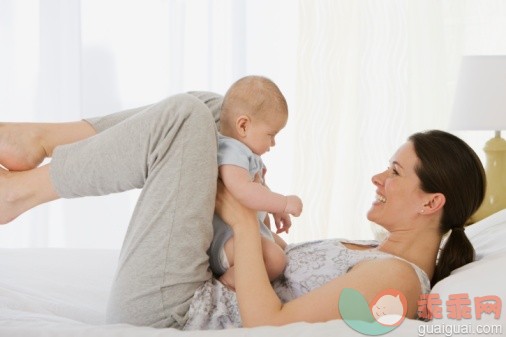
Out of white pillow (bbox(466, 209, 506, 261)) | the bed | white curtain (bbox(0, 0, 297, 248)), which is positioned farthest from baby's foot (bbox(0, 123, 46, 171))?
white curtain (bbox(0, 0, 297, 248))

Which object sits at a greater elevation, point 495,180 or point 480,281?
point 480,281

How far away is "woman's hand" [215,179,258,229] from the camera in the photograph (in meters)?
1.69

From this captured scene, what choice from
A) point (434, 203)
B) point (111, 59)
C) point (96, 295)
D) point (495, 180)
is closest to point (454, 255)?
point (434, 203)

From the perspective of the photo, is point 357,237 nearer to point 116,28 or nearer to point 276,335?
point 116,28

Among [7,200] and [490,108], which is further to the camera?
[490,108]

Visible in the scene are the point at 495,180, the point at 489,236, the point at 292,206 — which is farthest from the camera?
the point at 495,180

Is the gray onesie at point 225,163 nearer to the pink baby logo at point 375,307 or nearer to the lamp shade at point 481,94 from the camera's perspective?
the pink baby logo at point 375,307

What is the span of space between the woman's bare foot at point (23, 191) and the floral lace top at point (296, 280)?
42cm

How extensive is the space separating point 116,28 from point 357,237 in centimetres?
175

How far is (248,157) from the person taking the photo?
67.9 inches

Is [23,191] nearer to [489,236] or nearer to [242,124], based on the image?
[242,124]

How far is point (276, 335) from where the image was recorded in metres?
1.37

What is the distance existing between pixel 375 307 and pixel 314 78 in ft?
8.79

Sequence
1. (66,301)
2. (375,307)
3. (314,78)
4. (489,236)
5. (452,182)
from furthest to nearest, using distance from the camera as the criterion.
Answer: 1. (314,78)
2. (489,236)
3. (66,301)
4. (452,182)
5. (375,307)
